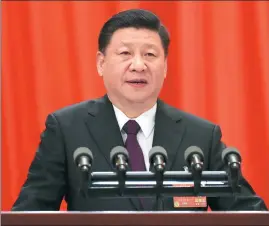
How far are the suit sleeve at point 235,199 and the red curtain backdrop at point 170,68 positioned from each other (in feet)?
2.53

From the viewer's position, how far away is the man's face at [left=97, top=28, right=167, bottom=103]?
6.39 feet

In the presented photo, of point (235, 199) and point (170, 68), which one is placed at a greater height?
point (170, 68)

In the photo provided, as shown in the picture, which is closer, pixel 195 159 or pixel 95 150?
pixel 195 159

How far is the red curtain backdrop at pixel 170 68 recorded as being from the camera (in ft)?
8.86

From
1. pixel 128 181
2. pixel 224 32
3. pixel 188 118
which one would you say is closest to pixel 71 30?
pixel 224 32

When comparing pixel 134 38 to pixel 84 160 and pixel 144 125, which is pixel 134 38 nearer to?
pixel 144 125

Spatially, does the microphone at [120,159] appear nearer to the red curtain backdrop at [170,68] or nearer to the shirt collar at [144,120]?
the shirt collar at [144,120]

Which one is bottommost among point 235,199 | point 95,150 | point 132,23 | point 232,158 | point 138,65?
point 235,199

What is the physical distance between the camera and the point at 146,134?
6.57ft

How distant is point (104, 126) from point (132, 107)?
10 cm

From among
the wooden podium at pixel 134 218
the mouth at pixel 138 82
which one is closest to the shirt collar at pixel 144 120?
the mouth at pixel 138 82

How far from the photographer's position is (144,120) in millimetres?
2014

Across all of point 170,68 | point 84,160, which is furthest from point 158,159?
point 170,68

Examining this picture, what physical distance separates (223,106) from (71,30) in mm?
694
